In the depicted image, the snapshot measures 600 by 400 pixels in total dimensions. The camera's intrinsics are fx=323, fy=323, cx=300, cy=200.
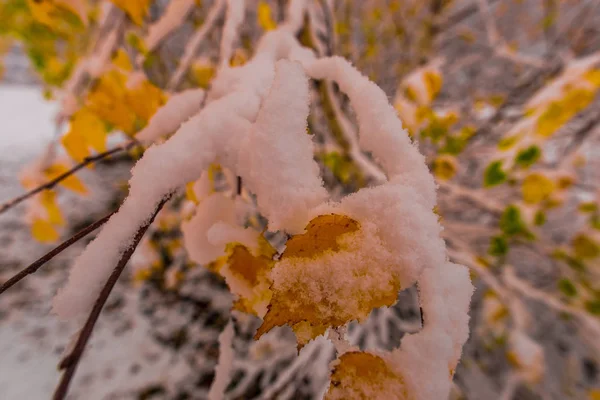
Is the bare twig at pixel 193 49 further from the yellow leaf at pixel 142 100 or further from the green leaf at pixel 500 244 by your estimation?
the green leaf at pixel 500 244

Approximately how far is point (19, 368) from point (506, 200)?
2.11 m

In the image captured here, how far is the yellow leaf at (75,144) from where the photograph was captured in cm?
49

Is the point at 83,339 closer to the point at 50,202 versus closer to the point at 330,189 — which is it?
the point at 50,202

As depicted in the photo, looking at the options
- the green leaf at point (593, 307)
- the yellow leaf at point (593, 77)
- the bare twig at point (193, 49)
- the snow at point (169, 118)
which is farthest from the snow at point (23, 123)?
the green leaf at point (593, 307)

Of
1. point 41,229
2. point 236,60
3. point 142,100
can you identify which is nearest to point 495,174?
point 236,60

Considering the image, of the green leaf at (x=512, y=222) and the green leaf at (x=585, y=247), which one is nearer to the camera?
the green leaf at (x=512, y=222)

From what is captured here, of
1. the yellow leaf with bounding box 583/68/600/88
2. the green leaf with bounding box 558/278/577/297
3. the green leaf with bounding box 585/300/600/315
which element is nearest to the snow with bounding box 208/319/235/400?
the yellow leaf with bounding box 583/68/600/88

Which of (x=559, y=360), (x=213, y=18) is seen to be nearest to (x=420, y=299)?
(x=213, y=18)

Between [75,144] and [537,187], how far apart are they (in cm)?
108

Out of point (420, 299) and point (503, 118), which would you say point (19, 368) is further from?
point (503, 118)

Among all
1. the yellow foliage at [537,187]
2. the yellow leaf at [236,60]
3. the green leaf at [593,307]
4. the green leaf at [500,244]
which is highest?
the yellow leaf at [236,60]

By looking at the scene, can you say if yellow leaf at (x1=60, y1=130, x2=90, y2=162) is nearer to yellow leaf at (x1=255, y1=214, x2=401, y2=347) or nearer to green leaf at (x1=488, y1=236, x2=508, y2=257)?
yellow leaf at (x1=255, y1=214, x2=401, y2=347)

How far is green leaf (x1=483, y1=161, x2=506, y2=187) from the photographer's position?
2.27 ft

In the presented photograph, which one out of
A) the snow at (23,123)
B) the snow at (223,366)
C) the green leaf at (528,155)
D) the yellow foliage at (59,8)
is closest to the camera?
the snow at (223,366)
